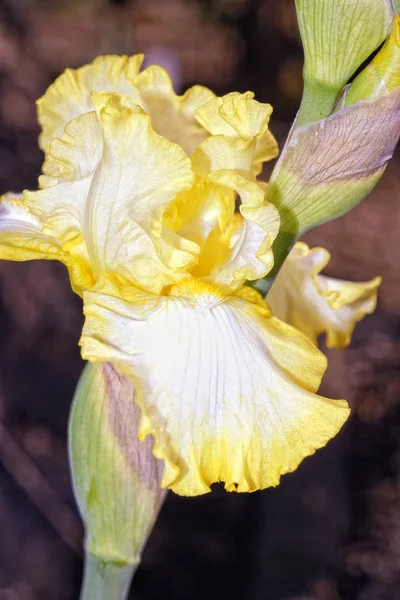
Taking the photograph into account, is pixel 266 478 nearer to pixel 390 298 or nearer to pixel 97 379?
pixel 97 379

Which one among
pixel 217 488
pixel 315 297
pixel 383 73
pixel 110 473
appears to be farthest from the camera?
pixel 217 488

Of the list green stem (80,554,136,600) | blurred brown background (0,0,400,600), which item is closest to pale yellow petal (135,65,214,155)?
green stem (80,554,136,600)

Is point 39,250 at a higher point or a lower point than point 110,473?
higher

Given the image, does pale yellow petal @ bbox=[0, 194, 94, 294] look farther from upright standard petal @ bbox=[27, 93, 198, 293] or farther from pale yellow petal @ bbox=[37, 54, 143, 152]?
pale yellow petal @ bbox=[37, 54, 143, 152]

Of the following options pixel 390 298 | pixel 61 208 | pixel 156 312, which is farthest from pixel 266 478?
pixel 390 298

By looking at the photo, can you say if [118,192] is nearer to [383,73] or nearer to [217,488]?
[383,73]

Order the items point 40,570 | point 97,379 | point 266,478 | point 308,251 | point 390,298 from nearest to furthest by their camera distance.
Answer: point 266,478 → point 97,379 → point 308,251 → point 40,570 → point 390,298

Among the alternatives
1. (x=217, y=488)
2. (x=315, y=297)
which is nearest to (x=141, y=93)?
(x=315, y=297)
